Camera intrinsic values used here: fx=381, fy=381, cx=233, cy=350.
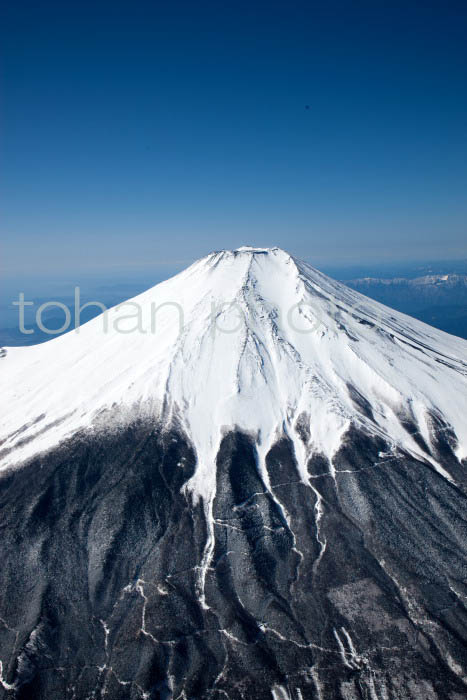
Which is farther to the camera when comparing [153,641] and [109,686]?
[153,641]

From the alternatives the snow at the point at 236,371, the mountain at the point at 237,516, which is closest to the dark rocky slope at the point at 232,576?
the mountain at the point at 237,516

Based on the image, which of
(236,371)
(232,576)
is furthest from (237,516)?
(236,371)

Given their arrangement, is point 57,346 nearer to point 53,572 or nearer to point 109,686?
point 53,572

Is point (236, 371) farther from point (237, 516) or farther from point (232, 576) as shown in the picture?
point (232, 576)

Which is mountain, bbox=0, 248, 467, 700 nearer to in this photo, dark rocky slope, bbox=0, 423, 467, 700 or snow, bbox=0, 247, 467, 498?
dark rocky slope, bbox=0, 423, 467, 700

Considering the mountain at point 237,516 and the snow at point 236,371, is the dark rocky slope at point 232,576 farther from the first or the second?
the snow at point 236,371

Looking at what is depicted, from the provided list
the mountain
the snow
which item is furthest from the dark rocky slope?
the snow

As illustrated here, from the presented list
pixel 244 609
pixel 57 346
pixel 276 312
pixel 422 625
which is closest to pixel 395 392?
pixel 276 312
